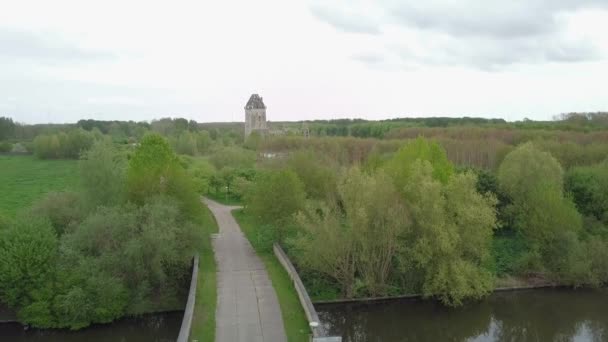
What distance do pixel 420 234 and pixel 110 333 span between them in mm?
16491

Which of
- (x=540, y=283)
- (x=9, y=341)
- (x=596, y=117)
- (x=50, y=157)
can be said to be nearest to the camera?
(x=9, y=341)

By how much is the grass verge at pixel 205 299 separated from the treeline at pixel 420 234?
13.9 feet

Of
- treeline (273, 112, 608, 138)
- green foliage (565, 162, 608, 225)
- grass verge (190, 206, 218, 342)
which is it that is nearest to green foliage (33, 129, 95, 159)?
treeline (273, 112, 608, 138)

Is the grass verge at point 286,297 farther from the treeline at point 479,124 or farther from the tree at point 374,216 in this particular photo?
the treeline at point 479,124

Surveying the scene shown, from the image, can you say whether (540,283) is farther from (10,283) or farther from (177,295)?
(10,283)

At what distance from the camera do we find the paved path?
759 inches

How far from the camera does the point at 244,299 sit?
2256cm

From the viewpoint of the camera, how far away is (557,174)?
3656cm

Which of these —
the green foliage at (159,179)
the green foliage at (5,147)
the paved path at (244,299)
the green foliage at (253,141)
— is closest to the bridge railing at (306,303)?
the paved path at (244,299)

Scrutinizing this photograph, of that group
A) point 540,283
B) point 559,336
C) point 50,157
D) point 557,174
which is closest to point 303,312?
point 559,336

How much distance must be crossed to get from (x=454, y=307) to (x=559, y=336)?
516 cm

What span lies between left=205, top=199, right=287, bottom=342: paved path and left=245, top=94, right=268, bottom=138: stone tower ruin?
6340 centimetres

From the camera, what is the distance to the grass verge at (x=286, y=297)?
19384 mm

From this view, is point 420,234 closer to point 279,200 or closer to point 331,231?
point 331,231
